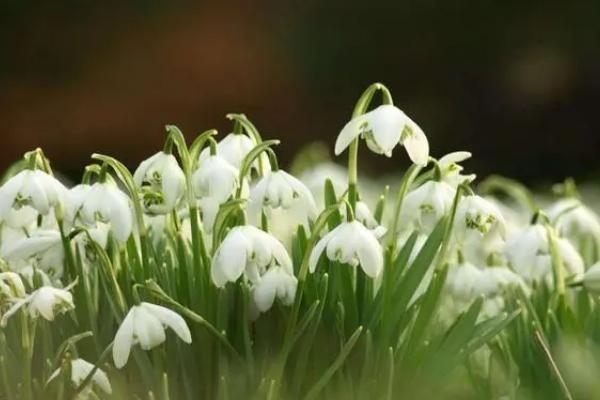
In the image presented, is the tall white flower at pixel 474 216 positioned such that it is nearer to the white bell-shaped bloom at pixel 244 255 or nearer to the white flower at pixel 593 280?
the white flower at pixel 593 280

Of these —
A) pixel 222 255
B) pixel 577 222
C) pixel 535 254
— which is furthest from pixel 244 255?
pixel 577 222

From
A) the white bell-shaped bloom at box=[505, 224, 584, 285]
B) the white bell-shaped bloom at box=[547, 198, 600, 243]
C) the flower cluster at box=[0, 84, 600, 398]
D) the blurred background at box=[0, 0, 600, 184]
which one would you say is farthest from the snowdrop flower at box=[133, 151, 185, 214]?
the blurred background at box=[0, 0, 600, 184]

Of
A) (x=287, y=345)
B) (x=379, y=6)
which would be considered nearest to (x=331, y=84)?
(x=379, y=6)

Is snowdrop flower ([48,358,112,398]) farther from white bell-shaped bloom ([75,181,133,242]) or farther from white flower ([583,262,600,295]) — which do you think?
white flower ([583,262,600,295])

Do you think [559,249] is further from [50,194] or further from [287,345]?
[50,194]

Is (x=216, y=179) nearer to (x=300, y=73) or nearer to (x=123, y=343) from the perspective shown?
(x=123, y=343)
